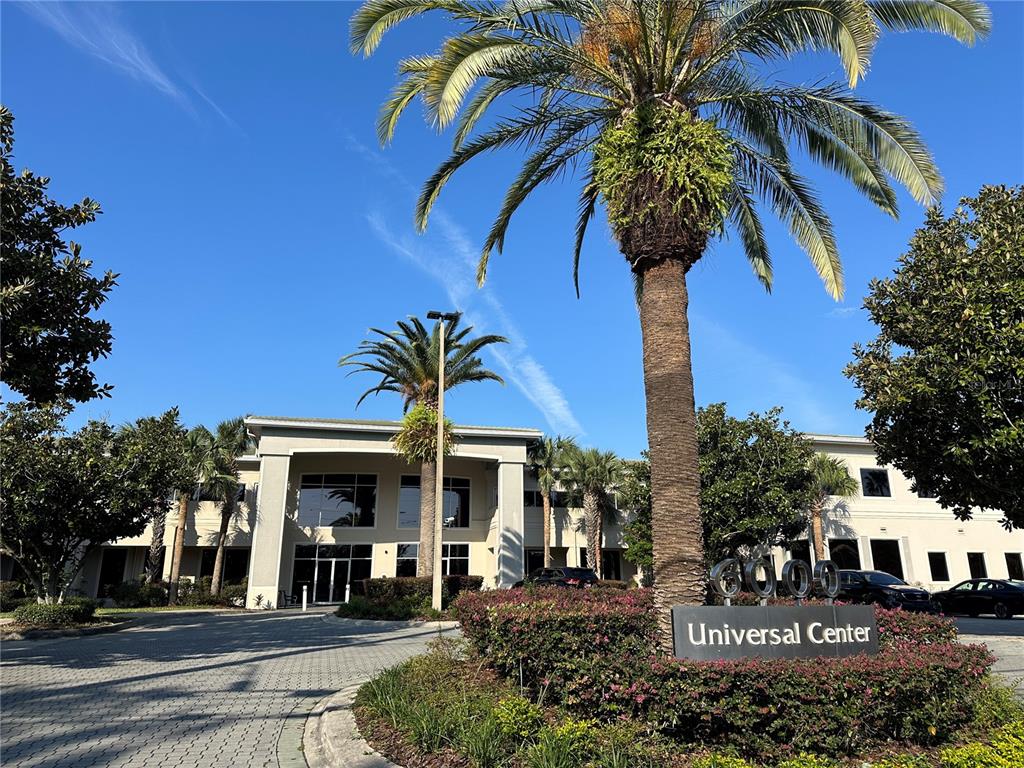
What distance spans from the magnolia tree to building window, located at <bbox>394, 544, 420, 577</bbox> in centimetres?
1443

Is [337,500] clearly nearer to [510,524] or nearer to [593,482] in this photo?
[510,524]

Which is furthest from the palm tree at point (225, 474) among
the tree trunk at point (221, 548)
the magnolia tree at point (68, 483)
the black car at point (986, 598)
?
the black car at point (986, 598)

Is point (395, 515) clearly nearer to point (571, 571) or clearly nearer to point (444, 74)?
point (571, 571)

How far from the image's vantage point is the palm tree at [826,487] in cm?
3219

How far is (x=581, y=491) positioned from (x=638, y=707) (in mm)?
31852

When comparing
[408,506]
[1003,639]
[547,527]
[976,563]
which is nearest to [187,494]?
[408,506]

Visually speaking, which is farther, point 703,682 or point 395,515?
point 395,515

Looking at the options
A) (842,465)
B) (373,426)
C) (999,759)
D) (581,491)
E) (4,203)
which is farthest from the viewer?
(581,491)

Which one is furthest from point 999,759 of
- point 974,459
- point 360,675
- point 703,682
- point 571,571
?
point 571,571

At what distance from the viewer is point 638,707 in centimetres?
605

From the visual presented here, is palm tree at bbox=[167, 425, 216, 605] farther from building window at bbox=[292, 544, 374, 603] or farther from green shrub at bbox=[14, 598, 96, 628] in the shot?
green shrub at bbox=[14, 598, 96, 628]

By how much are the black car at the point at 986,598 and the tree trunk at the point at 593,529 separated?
15.6 metres

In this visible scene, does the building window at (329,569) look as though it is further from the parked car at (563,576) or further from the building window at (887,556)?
the building window at (887,556)

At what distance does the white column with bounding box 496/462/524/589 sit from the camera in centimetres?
3112
